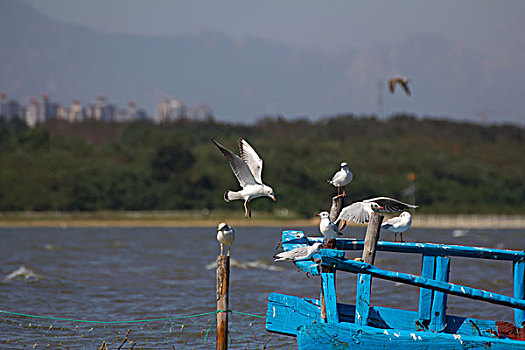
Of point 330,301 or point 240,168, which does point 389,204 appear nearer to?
point 330,301

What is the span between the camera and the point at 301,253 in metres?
9.59

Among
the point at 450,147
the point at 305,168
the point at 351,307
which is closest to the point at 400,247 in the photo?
the point at 351,307

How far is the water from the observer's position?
1498cm

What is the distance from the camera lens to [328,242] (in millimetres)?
10172

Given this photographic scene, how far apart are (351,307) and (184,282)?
15350mm

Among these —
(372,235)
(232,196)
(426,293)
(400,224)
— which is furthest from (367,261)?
(232,196)

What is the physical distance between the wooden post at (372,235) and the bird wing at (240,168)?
5.81 ft

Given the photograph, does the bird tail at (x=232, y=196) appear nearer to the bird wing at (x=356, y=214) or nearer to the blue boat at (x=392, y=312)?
the blue boat at (x=392, y=312)

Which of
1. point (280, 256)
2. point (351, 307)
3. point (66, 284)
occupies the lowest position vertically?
point (66, 284)

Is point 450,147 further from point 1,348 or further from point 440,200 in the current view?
point 1,348

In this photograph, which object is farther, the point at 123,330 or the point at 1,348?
the point at 123,330

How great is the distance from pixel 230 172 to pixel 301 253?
9039cm

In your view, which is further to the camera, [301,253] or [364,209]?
[364,209]

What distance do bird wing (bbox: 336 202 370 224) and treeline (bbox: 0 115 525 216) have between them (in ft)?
261
